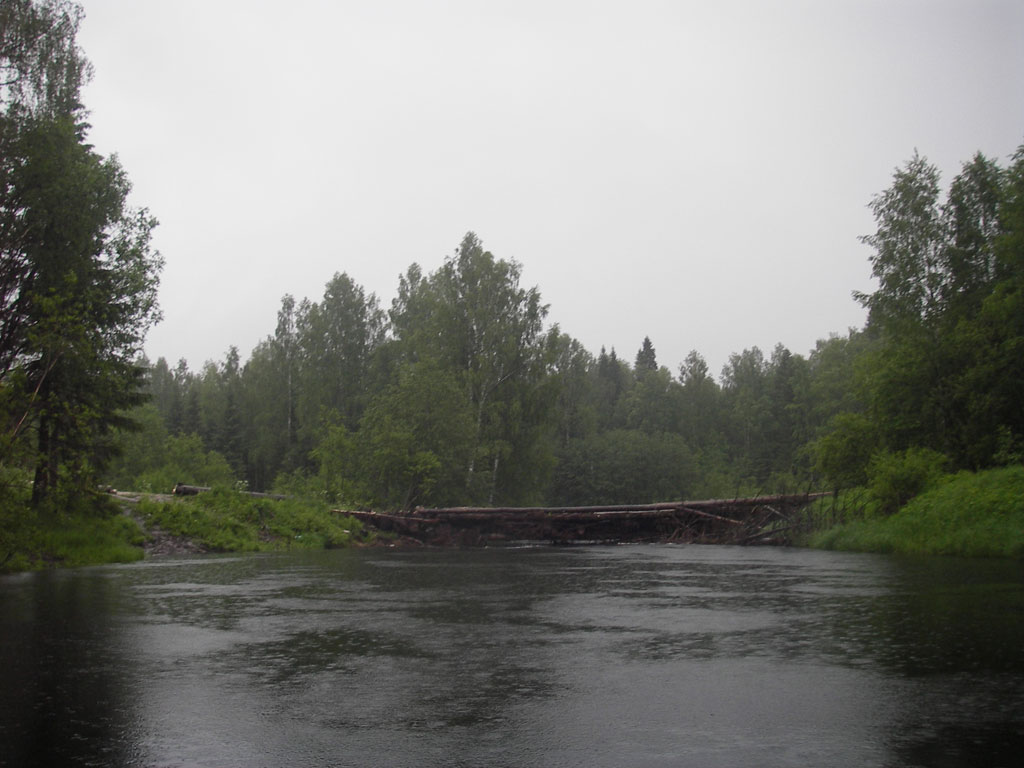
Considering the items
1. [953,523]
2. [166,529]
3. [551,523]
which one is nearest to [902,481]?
[953,523]

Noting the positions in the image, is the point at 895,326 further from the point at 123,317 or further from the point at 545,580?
the point at 123,317

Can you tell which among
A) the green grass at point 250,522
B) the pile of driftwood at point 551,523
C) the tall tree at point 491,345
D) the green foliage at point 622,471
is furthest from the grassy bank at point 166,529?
the green foliage at point 622,471

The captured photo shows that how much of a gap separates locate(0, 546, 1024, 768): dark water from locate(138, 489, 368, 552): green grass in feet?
50.8

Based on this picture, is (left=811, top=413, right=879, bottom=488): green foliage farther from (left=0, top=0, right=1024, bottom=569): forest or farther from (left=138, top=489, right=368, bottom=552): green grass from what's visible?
(left=138, top=489, right=368, bottom=552): green grass

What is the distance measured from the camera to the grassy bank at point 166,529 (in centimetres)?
1958

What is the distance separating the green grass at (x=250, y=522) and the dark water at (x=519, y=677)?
15470 millimetres

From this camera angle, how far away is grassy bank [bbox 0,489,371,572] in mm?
19578

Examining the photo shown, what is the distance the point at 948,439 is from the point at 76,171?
31021 mm

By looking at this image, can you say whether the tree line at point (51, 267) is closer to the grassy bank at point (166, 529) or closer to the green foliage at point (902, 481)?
the grassy bank at point (166, 529)

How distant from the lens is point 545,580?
16.6m

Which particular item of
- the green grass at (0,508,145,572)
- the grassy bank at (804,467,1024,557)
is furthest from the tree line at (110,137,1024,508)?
the green grass at (0,508,145,572)

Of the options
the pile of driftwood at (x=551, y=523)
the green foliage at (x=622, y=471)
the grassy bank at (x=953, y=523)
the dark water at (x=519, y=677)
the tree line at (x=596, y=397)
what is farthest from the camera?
the green foliage at (x=622, y=471)

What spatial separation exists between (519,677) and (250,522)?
27.7 metres

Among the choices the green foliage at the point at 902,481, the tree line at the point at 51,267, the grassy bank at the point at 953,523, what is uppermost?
the tree line at the point at 51,267
